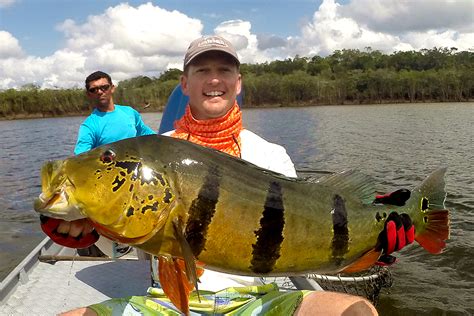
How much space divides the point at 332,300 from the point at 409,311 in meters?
5.27

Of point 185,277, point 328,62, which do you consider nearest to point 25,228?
point 185,277

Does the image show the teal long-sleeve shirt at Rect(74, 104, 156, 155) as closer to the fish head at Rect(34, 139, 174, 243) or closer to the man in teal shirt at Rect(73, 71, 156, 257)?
the man in teal shirt at Rect(73, 71, 156, 257)

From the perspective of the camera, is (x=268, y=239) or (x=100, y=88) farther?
(x=100, y=88)

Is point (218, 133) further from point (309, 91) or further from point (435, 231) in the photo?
point (309, 91)

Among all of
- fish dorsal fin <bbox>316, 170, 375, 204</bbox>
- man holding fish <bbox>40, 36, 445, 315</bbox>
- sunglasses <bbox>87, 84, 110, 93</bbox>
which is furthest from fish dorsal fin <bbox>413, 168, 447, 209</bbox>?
sunglasses <bbox>87, 84, 110, 93</bbox>

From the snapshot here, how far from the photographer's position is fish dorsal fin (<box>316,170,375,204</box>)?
2.52 m

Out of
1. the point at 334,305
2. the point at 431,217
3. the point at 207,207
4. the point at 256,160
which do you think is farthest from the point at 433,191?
the point at 207,207

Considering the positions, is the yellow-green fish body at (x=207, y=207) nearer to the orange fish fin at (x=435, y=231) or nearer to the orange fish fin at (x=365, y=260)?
the orange fish fin at (x=365, y=260)

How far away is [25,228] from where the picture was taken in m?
12.3

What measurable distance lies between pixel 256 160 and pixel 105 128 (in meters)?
4.27

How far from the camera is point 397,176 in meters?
16.6

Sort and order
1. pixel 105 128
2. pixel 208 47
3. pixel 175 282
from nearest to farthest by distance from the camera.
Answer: pixel 175 282 < pixel 208 47 < pixel 105 128

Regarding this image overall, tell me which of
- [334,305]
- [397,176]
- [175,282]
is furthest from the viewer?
[397,176]

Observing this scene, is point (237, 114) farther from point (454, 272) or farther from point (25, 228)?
point (25, 228)
